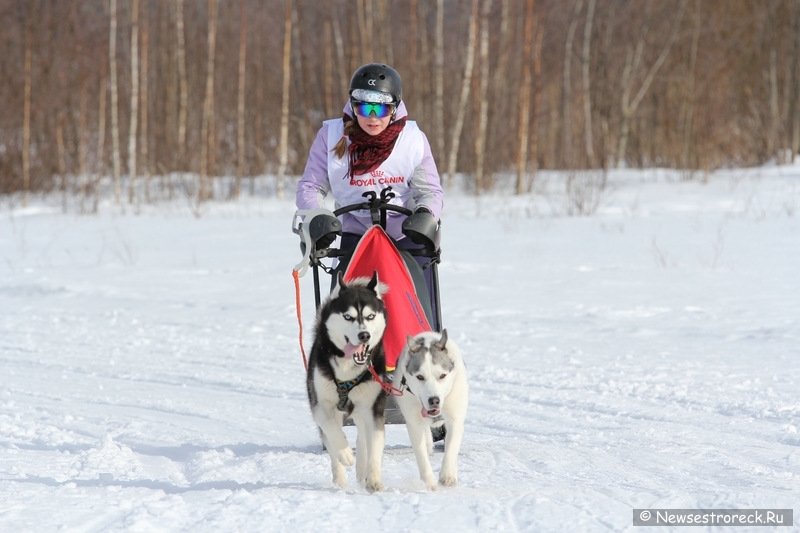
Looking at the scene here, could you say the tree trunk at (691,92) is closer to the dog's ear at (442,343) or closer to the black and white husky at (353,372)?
the black and white husky at (353,372)

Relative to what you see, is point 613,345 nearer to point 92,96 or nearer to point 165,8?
point 92,96

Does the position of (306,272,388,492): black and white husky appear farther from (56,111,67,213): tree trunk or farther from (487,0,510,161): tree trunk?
(56,111,67,213): tree trunk

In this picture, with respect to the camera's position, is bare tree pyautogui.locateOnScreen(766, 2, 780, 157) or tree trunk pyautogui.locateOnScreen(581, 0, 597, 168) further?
tree trunk pyautogui.locateOnScreen(581, 0, 597, 168)

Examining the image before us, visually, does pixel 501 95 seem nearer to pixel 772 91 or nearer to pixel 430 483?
pixel 772 91

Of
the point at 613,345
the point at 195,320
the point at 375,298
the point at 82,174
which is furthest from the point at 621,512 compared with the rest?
the point at 82,174

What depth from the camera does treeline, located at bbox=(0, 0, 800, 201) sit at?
18.8 meters

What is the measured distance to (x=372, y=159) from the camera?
384 centimetres

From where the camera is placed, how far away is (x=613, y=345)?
6.18 metres

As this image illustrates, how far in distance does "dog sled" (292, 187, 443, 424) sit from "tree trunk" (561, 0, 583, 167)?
17873 millimetres

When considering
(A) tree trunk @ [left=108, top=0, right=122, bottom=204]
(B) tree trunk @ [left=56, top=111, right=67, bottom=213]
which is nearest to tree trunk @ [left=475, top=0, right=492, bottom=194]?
(A) tree trunk @ [left=108, top=0, right=122, bottom=204]

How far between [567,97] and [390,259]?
22.0 metres

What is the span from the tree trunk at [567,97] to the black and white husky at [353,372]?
18.5 meters

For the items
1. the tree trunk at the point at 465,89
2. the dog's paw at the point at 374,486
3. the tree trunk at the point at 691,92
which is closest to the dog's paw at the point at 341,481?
the dog's paw at the point at 374,486

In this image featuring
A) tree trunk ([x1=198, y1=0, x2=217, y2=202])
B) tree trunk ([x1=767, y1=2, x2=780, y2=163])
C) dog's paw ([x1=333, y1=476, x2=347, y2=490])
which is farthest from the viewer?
tree trunk ([x1=767, y1=2, x2=780, y2=163])
